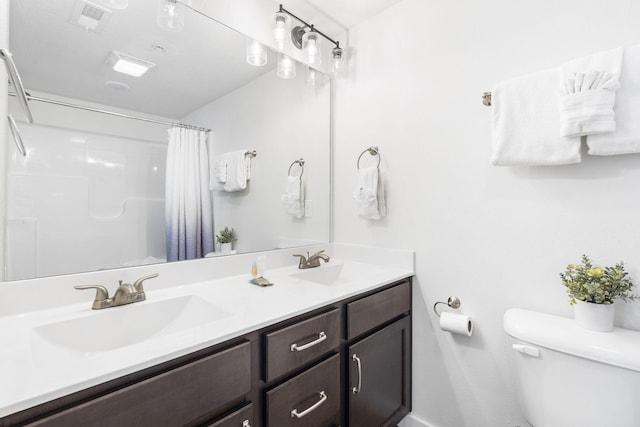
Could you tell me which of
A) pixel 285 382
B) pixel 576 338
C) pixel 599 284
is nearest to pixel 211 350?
pixel 285 382

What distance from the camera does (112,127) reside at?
3.78ft

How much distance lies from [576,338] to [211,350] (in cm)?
112

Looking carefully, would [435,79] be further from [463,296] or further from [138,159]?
[138,159]

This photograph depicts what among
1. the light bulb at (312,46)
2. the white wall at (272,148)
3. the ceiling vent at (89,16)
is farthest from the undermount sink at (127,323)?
the light bulb at (312,46)

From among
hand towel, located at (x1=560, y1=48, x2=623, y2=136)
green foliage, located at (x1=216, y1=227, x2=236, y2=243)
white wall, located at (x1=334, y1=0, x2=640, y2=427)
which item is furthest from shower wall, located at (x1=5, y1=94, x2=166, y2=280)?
hand towel, located at (x1=560, y1=48, x2=623, y2=136)

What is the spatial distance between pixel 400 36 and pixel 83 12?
4.68 ft

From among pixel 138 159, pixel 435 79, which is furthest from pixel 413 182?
pixel 138 159

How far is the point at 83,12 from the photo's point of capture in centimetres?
109

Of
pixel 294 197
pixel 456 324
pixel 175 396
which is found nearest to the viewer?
pixel 175 396

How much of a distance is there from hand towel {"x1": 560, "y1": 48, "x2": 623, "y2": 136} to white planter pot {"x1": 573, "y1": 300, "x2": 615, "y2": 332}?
572 millimetres

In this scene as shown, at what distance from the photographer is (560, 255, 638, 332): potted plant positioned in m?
1.00

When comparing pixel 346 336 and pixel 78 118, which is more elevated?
pixel 78 118

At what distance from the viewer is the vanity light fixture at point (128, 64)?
116 centimetres

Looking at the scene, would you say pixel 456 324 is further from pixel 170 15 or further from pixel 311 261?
pixel 170 15
